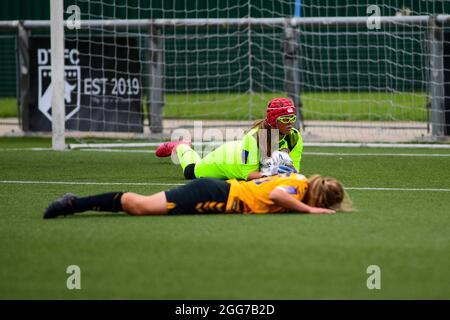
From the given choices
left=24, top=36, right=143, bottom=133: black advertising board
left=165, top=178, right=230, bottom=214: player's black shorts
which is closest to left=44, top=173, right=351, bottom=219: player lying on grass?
left=165, top=178, right=230, bottom=214: player's black shorts

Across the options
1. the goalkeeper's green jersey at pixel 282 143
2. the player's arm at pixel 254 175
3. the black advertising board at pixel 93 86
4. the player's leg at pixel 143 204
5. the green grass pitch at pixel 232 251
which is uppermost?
the black advertising board at pixel 93 86

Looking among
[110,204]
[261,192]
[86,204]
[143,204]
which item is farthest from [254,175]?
[86,204]

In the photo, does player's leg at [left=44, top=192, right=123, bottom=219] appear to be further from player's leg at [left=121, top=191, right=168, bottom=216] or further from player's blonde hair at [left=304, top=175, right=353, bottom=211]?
player's blonde hair at [left=304, top=175, right=353, bottom=211]

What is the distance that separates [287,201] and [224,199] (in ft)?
1.80

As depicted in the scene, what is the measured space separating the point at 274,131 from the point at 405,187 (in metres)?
1.92

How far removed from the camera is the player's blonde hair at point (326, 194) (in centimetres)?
831

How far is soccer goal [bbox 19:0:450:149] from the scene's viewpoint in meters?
17.8

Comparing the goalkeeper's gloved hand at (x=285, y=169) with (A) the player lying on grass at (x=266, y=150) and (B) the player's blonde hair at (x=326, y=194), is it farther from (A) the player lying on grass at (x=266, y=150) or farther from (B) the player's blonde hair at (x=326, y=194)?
(B) the player's blonde hair at (x=326, y=194)

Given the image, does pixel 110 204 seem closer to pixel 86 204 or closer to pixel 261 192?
pixel 86 204

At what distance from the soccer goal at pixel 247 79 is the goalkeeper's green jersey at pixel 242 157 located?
5462 mm

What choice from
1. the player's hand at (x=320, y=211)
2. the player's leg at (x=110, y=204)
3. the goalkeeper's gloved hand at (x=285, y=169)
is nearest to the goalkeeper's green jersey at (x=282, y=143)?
the goalkeeper's gloved hand at (x=285, y=169)
